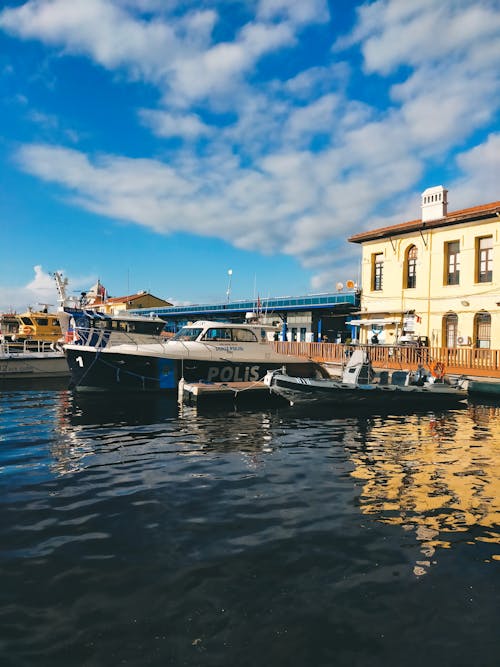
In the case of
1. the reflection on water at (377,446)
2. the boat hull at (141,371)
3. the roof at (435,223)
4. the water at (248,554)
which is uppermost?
the roof at (435,223)

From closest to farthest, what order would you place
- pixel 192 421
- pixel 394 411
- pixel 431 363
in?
pixel 192 421 < pixel 394 411 < pixel 431 363

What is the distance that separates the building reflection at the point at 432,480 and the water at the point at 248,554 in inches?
1.7

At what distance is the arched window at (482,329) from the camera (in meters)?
25.2

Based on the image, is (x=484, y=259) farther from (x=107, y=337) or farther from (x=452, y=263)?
(x=107, y=337)

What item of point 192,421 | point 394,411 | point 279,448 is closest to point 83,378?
point 192,421

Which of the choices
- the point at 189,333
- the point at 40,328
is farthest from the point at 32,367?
the point at 189,333

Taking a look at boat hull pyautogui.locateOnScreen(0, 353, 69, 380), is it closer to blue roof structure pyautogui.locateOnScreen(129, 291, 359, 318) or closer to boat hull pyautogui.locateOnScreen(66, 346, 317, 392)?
boat hull pyautogui.locateOnScreen(66, 346, 317, 392)

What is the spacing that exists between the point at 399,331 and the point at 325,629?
26.6 metres

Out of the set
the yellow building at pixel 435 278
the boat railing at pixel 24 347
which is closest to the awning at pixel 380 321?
the yellow building at pixel 435 278

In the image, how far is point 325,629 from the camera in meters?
4.34

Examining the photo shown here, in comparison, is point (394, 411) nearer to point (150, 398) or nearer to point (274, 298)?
point (150, 398)

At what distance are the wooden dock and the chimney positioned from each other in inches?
677

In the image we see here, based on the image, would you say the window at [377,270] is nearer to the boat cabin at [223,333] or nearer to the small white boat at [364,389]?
the boat cabin at [223,333]

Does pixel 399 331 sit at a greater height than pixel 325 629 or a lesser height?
greater
